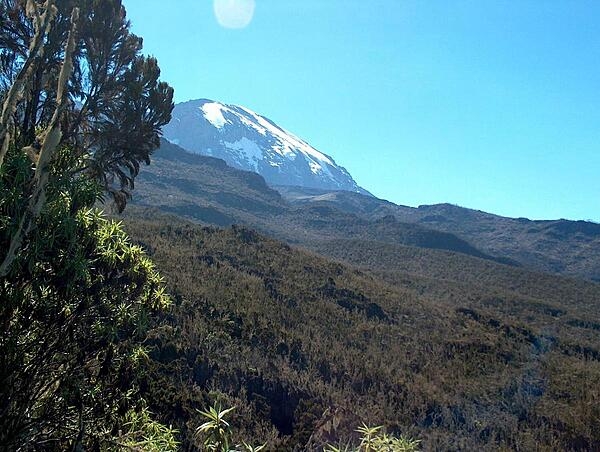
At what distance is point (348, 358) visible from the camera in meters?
24.3

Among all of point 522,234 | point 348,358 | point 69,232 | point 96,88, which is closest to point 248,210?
point 522,234

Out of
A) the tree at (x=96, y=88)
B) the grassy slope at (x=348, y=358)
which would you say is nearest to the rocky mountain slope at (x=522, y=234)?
the grassy slope at (x=348, y=358)

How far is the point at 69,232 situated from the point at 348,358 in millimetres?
19946

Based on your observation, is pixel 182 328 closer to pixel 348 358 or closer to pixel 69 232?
pixel 348 358

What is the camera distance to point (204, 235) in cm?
4572

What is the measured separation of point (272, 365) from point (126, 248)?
16.0 metres

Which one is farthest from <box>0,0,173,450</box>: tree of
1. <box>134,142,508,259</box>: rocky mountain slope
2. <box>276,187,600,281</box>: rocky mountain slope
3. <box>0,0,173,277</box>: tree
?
<box>276,187,600,281</box>: rocky mountain slope

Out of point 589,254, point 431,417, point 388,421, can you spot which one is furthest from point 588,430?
point 589,254

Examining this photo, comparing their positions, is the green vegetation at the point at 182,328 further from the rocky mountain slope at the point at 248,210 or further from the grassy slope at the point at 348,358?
the rocky mountain slope at the point at 248,210

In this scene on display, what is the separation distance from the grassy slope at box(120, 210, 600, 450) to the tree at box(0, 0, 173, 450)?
310 inches

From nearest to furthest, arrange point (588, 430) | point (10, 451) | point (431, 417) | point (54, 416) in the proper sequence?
point (10, 451), point (54, 416), point (588, 430), point (431, 417)

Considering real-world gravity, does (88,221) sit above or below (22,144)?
below

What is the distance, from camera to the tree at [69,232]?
5887 millimetres

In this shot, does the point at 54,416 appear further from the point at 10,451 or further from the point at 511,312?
the point at 511,312
